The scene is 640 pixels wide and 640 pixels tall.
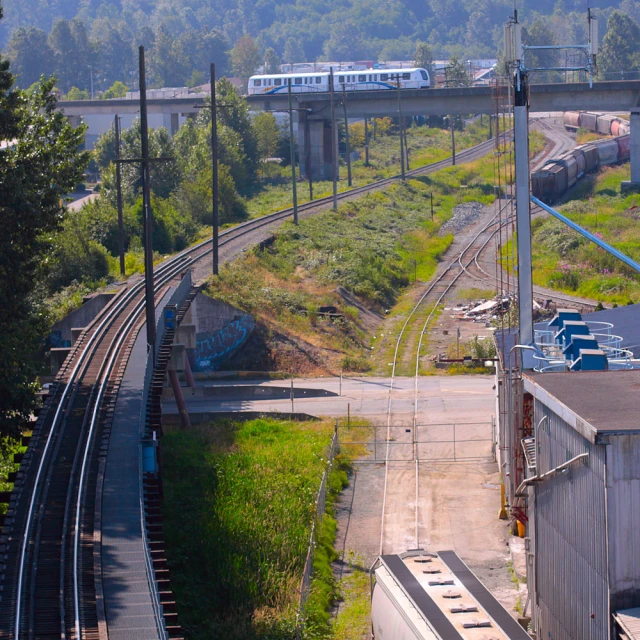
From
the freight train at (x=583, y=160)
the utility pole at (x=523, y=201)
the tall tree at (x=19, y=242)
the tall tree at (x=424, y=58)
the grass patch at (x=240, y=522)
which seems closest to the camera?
the grass patch at (x=240, y=522)

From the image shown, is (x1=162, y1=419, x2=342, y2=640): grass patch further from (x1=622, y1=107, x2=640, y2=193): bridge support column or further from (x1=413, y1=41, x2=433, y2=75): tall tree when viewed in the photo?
(x1=413, y1=41, x2=433, y2=75): tall tree

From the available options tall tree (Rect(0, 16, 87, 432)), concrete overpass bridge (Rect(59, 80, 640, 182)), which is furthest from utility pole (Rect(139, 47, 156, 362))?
concrete overpass bridge (Rect(59, 80, 640, 182))

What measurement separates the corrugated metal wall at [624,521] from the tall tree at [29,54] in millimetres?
194981

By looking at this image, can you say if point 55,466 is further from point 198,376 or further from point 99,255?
point 99,255

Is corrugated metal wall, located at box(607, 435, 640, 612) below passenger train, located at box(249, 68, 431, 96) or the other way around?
below

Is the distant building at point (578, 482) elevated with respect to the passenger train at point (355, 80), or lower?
lower

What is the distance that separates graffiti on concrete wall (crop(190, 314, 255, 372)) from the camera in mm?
38000

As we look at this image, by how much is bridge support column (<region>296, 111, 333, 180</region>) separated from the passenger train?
16.2 ft

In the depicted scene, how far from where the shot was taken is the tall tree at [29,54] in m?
194

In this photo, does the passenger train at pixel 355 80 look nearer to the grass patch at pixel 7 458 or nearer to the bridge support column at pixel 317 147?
the bridge support column at pixel 317 147

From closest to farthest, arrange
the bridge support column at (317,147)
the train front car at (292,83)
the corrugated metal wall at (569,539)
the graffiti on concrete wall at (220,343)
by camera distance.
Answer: the corrugated metal wall at (569,539), the graffiti on concrete wall at (220,343), the bridge support column at (317,147), the train front car at (292,83)

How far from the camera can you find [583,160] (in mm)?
80250

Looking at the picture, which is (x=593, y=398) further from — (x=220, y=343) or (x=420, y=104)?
(x=420, y=104)

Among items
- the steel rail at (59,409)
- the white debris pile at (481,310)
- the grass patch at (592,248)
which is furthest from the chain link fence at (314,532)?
the white debris pile at (481,310)
